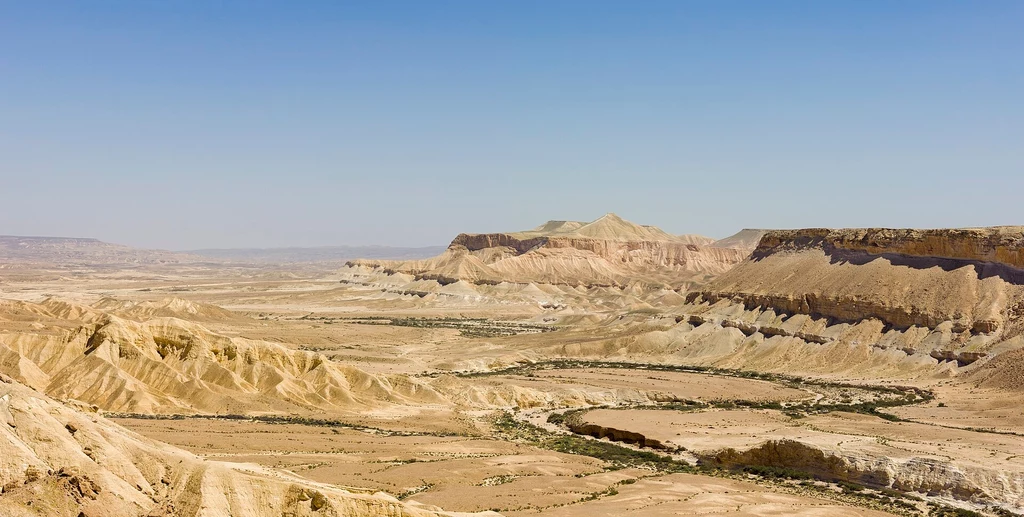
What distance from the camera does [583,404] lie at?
211 ft

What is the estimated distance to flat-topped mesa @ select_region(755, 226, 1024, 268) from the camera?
80.9m

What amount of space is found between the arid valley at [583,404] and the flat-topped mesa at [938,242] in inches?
9.3

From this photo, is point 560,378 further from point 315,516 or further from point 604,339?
point 315,516

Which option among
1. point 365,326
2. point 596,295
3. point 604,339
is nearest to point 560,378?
point 604,339

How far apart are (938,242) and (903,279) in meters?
5.41

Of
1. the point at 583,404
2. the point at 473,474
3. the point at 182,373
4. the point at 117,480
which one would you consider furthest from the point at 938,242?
the point at 117,480

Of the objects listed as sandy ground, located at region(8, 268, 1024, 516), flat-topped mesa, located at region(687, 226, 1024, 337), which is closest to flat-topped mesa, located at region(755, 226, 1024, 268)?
flat-topped mesa, located at region(687, 226, 1024, 337)

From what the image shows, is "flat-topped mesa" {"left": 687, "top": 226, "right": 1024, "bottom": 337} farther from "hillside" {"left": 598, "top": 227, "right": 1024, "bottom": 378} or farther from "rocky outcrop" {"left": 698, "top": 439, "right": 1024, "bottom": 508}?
"rocky outcrop" {"left": 698, "top": 439, "right": 1024, "bottom": 508}

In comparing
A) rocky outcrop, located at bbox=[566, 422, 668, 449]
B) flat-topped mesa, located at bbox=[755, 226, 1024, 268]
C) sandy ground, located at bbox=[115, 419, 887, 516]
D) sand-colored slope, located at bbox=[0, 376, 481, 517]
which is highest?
flat-topped mesa, located at bbox=[755, 226, 1024, 268]

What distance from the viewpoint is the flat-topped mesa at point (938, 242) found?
80.9 m

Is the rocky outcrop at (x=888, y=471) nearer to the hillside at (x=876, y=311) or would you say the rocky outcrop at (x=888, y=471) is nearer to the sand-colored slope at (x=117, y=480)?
the sand-colored slope at (x=117, y=480)

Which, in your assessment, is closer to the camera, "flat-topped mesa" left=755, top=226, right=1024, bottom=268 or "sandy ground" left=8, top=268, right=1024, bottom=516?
"sandy ground" left=8, top=268, right=1024, bottom=516

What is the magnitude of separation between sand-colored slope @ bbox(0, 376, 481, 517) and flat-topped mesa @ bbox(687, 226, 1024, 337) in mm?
68386

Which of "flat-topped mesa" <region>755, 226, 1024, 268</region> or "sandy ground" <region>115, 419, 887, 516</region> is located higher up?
"flat-topped mesa" <region>755, 226, 1024, 268</region>
